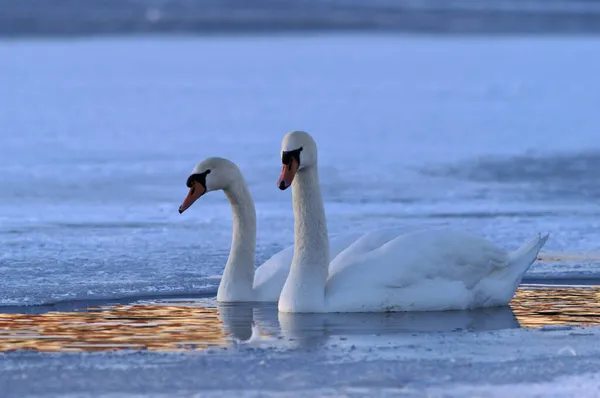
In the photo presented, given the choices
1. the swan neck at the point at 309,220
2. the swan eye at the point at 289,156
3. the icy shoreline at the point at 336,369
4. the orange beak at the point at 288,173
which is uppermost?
the swan eye at the point at 289,156

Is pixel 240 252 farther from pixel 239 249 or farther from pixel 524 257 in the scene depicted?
pixel 524 257

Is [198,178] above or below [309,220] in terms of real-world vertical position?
above

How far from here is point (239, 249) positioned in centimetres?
796

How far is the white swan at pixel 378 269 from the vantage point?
7395 mm

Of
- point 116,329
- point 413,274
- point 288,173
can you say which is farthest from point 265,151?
point 116,329

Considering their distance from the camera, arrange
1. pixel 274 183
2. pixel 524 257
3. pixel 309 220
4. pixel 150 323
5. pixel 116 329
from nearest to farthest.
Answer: pixel 116 329
pixel 150 323
pixel 309 220
pixel 524 257
pixel 274 183

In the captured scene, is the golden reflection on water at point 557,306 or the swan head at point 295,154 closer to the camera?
the golden reflection on water at point 557,306

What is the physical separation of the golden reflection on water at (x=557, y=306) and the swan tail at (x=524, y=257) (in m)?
0.19

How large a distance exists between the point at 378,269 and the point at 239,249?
0.93m

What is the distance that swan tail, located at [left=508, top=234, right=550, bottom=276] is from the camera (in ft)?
25.6

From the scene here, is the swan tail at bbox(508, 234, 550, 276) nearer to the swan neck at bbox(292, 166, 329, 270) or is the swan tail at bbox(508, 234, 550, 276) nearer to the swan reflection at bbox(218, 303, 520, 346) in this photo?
the swan reflection at bbox(218, 303, 520, 346)

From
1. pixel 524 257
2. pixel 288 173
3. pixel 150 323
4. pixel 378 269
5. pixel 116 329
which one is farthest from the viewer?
pixel 524 257

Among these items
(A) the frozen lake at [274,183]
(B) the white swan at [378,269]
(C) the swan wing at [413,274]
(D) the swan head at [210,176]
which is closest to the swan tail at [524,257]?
(B) the white swan at [378,269]

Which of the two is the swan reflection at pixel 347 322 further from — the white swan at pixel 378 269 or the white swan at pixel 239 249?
the white swan at pixel 239 249
